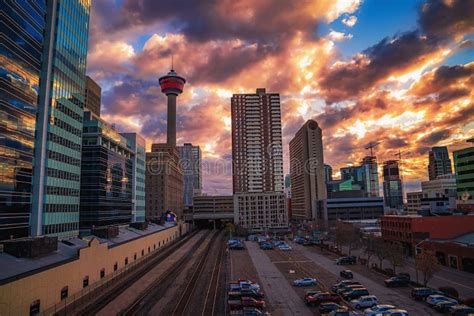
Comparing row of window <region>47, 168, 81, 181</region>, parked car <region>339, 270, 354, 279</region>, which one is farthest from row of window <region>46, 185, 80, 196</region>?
parked car <region>339, 270, 354, 279</region>

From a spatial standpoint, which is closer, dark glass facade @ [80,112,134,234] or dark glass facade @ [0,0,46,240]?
dark glass facade @ [0,0,46,240]

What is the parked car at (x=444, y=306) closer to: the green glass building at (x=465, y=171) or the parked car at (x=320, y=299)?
the parked car at (x=320, y=299)

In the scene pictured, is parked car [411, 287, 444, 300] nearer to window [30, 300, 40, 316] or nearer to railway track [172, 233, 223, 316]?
railway track [172, 233, 223, 316]

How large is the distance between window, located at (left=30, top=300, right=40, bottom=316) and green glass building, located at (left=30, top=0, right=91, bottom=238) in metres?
32.1

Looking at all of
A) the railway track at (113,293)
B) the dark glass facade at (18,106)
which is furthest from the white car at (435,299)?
the dark glass facade at (18,106)

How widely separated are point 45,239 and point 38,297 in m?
8.90

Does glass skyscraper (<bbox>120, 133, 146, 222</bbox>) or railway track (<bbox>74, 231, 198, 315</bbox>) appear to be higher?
glass skyscraper (<bbox>120, 133, 146, 222</bbox>)

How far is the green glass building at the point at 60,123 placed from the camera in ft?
209

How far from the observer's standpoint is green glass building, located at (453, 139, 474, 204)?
384ft

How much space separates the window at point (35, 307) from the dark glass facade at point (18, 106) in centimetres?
2595

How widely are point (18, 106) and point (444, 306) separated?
70.2 meters

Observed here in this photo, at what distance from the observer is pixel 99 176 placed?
297 feet

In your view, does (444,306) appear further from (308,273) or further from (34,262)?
(34,262)

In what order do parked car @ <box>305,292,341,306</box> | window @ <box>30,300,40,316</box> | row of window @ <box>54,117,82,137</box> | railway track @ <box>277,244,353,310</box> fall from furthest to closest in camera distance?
row of window @ <box>54,117,82,137</box> → railway track @ <box>277,244,353,310</box> → parked car @ <box>305,292,341,306</box> → window @ <box>30,300,40,316</box>
